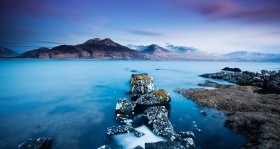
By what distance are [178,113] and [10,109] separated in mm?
16311

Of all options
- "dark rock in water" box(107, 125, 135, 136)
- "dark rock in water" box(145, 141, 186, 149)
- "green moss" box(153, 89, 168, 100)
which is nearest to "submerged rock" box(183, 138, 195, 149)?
"dark rock in water" box(145, 141, 186, 149)

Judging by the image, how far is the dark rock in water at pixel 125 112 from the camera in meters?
13.2

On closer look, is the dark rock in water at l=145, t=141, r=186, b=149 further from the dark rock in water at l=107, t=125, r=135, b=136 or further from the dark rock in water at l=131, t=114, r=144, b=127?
the dark rock in water at l=131, t=114, r=144, b=127

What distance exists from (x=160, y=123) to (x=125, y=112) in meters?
3.65

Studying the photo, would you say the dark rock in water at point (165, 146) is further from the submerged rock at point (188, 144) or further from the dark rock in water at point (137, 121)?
the dark rock in water at point (137, 121)

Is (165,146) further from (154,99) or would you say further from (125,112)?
(154,99)

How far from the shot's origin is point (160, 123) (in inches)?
442

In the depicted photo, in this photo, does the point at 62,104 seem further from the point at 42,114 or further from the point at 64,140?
the point at 64,140

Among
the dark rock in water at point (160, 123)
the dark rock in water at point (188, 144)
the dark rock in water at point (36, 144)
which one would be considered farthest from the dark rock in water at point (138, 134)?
the dark rock in water at point (36, 144)

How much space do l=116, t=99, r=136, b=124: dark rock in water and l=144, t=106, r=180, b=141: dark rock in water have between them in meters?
1.67

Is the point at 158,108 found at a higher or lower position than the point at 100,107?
higher

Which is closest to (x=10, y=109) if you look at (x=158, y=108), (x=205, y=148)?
(x=158, y=108)

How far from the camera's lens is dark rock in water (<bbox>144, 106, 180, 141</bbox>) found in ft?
33.3

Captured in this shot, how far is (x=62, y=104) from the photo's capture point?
1831cm
